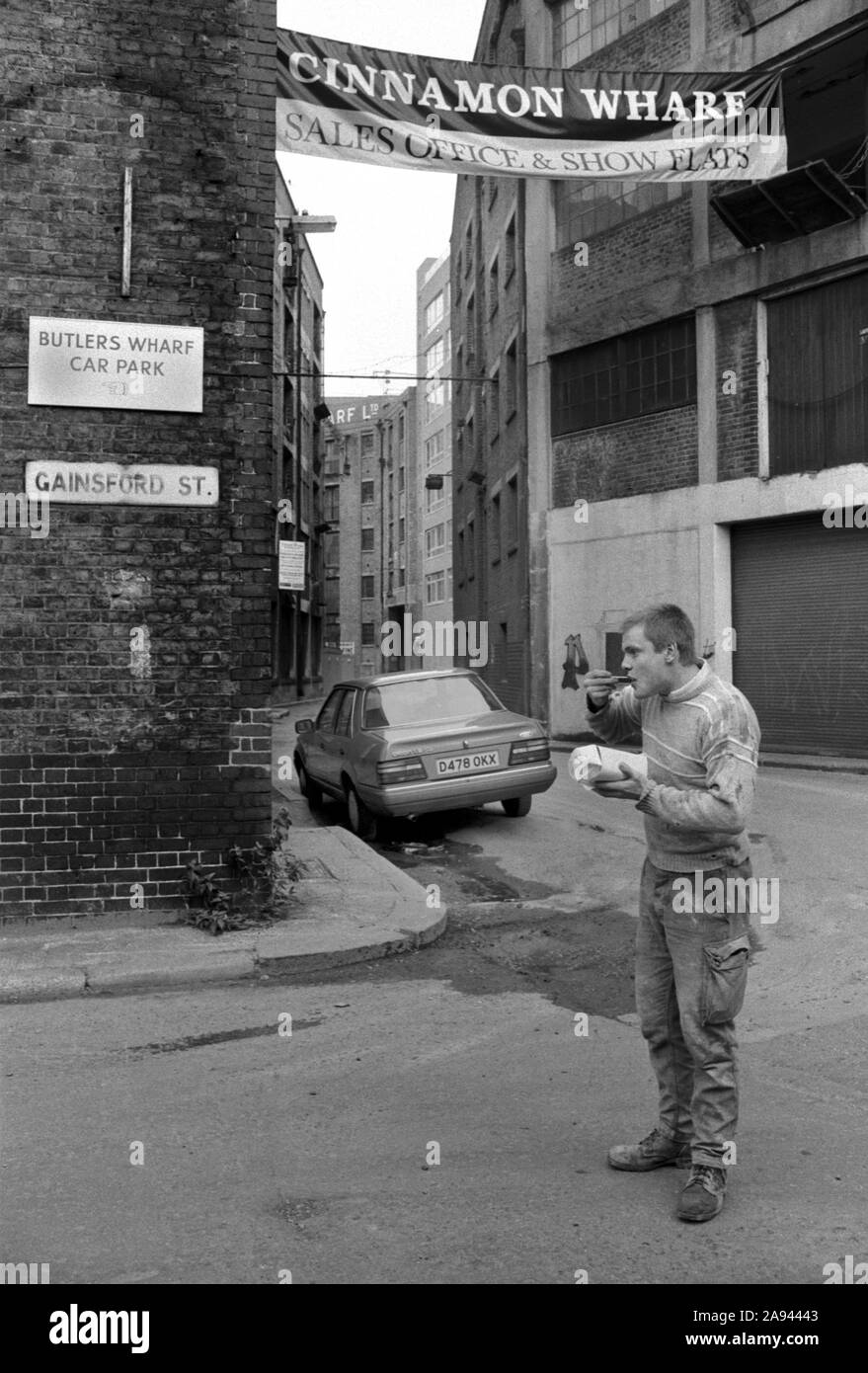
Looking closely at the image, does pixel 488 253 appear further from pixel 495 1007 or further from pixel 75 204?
pixel 495 1007

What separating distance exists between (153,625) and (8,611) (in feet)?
2.94

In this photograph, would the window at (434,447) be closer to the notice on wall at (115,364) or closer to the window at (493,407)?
the window at (493,407)

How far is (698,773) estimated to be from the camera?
3.68 metres

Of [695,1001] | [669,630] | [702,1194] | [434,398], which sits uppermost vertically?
[434,398]

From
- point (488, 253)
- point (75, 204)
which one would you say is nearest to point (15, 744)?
point (75, 204)

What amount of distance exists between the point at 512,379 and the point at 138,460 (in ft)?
67.9

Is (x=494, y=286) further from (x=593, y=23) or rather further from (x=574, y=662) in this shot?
(x=574, y=662)

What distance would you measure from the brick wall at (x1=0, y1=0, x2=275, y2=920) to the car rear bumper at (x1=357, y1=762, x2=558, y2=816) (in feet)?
9.02

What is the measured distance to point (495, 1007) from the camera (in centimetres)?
593

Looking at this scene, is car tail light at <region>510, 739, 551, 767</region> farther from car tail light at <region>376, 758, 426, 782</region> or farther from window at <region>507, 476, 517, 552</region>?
window at <region>507, 476, 517, 552</region>

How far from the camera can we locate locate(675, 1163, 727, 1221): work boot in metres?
3.44

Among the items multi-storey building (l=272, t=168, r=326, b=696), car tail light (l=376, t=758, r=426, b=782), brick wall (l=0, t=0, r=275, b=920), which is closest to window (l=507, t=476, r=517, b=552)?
multi-storey building (l=272, t=168, r=326, b=696)

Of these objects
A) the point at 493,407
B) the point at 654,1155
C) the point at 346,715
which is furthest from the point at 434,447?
the point at 654,1155

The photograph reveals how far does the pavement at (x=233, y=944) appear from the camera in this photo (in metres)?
6.33
